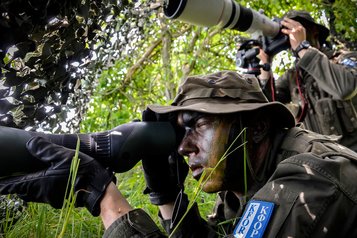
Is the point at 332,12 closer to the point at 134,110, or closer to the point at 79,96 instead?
the point at 134,110

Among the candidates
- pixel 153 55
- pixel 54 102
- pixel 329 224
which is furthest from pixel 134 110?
pixel 329 224

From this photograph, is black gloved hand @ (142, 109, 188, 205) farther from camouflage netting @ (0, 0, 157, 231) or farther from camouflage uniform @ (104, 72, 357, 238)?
camouflage netting @ (0, 0, 157, 231)

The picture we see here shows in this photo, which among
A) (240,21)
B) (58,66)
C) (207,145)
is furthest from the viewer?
(240,21)

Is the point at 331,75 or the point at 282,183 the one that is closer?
the point at 282,183

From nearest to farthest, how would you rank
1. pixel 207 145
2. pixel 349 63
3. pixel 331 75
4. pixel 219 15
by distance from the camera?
pixel 207 145
pixel 219 15
pixel 331 75
pixel 349 63

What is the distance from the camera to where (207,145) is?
1489mm

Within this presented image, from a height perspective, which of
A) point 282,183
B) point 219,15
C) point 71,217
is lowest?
point 71,217

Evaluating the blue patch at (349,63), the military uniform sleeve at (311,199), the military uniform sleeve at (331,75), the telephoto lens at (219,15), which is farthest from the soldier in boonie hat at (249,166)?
the blue patch at (349,63)

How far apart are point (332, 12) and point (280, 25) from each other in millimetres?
1602

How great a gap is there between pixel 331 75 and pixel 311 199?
1680mm

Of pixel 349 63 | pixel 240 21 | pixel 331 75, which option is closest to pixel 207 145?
pixel 240 21

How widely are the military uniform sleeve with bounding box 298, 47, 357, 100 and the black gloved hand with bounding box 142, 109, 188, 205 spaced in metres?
1.35

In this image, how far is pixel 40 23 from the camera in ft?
2.93

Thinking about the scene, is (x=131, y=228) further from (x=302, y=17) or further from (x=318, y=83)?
(x=302, y=17)
